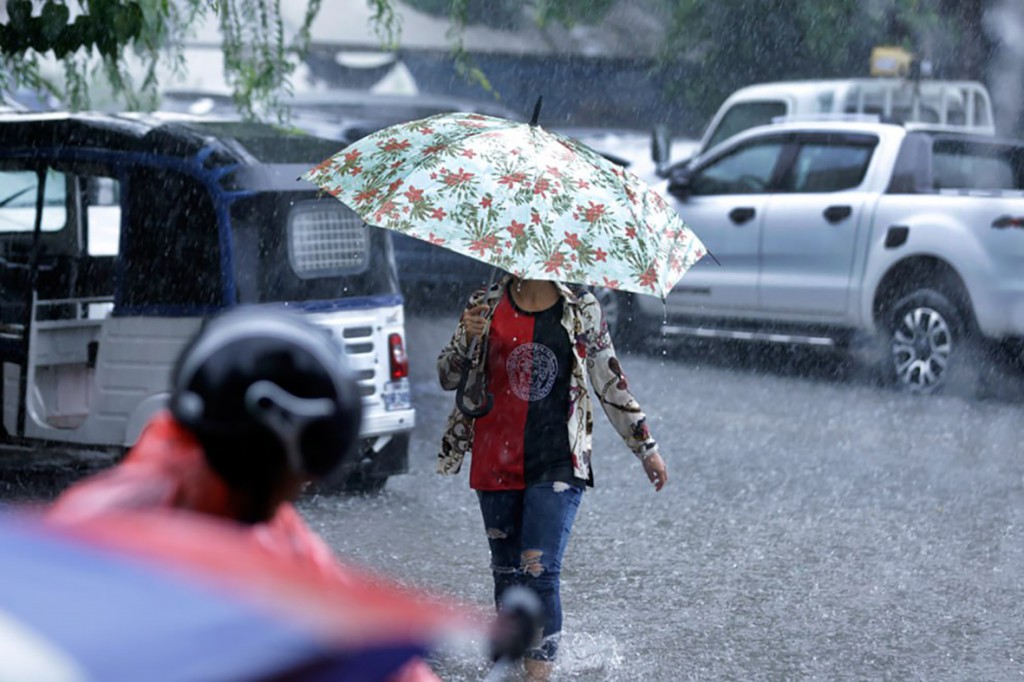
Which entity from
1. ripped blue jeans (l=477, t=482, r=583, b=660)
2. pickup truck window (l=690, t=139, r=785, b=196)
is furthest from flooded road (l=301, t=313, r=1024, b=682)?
pickup truck window (l=690, t=139, r=785, b=196)

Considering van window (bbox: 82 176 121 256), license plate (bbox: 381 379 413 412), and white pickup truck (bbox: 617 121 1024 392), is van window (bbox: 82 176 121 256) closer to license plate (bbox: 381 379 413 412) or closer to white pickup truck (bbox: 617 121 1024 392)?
license plate (bbox: 381 379 413 412)

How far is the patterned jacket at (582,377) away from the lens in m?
5.09

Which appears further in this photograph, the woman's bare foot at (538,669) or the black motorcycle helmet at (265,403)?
the woman's bare foot at (538,669)

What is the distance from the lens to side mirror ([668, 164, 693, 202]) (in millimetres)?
13227

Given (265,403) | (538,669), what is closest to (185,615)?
(265,403)

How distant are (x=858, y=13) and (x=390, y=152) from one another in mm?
15678

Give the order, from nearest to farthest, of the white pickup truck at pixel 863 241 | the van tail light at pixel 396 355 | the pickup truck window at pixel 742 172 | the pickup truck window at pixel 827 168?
the van tail light at pixel 396 355 → the white pickup truck at pixel 863 241 → the pickup truck window at pixel 827 168 → the pickup truck window at pixel 742 172

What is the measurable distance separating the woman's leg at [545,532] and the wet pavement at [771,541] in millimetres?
748

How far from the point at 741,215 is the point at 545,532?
321 inches

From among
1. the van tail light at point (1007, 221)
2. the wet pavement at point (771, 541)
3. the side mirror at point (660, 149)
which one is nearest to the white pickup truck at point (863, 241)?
the van tail light at point (1007, 221)

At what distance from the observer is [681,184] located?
13.2 metres

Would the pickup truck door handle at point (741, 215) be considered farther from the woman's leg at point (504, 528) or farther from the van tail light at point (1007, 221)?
the woman's leg at point (504, 528)

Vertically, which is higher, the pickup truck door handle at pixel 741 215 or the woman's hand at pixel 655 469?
the woman's hand at pixel 655 469

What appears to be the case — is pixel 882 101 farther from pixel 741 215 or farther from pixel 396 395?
pixel 396 395
